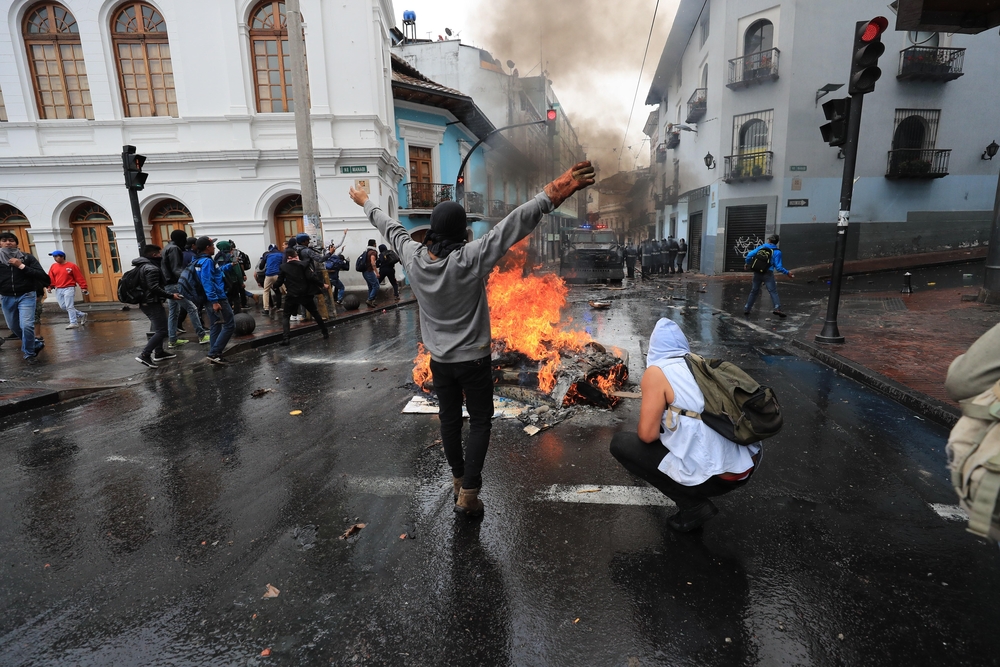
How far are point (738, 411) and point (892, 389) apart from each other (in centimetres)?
424

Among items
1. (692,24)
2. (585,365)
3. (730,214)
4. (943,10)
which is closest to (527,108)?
(730,214)

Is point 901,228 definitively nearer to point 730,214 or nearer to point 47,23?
point 730,214

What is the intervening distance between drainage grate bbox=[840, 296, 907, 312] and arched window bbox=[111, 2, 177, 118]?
20.2m

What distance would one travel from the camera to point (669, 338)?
2729 mm

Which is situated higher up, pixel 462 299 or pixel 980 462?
pixel 462 299

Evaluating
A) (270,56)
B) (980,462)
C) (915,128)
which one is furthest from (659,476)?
(915,128)

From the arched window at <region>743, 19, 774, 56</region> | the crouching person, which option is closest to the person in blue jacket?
the crouching person

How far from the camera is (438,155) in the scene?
23422mm

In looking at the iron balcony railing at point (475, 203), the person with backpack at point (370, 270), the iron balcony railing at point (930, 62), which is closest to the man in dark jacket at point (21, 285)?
the person with backpack at point (370, 270)

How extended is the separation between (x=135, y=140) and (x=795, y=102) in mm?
23837

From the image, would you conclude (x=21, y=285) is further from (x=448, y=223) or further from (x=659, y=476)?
(x=659, y=476)

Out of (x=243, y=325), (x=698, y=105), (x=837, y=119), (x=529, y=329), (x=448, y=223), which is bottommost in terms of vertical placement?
(x=243, y=325)

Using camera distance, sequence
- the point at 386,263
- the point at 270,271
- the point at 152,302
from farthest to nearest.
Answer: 1. the point at 386,263
2. the point at 270,271
3. the point at 152,302

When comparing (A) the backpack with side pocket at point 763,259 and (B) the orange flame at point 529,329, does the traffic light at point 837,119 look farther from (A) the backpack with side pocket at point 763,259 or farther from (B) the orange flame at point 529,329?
(B) the orange flame at point 529,329
